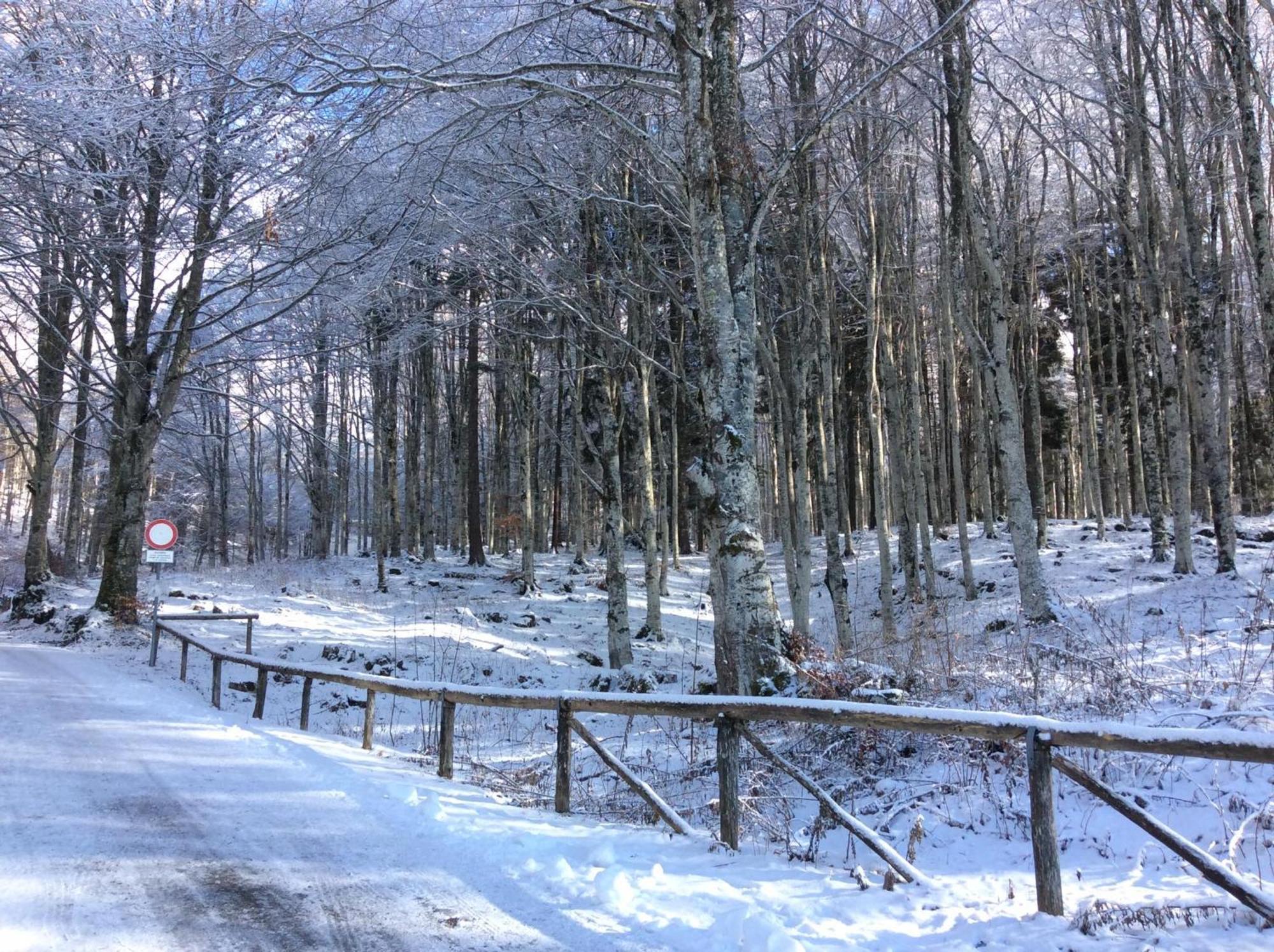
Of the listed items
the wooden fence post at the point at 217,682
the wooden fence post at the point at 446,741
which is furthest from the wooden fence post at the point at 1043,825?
the wooden fence post at the point at 217,682

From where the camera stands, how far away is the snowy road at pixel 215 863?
3586 mm

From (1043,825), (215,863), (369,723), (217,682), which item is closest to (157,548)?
(217,682)

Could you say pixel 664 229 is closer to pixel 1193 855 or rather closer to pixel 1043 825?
pixel 1043 825

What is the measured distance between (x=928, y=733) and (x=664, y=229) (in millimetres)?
15136

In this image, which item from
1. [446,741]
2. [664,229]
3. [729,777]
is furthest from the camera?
[664,229]

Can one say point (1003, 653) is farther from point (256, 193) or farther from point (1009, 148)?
point (256, 193)

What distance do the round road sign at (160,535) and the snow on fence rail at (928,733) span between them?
9427 mm

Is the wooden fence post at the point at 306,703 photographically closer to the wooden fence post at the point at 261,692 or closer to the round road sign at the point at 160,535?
the wooden fence post at the point at 261,692

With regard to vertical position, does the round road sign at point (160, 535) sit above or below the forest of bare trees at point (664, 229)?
below

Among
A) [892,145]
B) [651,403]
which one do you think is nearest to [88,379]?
[651,403]

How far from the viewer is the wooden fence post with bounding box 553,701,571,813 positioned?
5.91m

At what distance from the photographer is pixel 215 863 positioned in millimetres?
4465

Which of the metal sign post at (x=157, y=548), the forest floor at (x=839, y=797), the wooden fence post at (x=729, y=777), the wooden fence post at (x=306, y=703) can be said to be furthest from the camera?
the metal sign post at (x=157, y=548)

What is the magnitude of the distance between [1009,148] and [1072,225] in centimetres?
502
